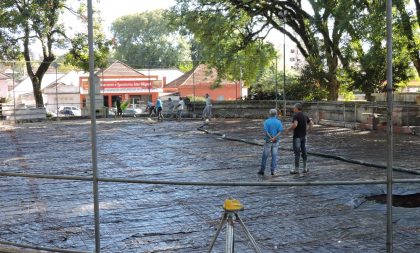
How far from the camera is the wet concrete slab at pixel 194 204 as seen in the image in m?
7.04

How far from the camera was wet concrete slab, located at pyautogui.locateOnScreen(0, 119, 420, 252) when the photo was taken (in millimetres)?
7035

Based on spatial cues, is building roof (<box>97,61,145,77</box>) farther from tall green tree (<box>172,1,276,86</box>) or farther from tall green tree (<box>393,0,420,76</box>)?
tall green tree (<box>393,0,420,76</box>)

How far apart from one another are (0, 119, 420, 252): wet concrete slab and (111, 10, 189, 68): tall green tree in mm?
56869

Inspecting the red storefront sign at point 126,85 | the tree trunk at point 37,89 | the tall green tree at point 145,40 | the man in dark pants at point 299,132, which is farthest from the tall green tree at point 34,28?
the tall green tree at point 145,40

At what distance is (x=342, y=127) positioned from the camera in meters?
26.3

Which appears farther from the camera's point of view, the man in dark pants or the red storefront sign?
the red storefront sign

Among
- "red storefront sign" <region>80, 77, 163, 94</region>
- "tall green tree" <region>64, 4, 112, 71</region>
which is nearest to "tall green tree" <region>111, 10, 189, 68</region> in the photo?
"red storefront sign" <region>80, 77, 163, 94</region>

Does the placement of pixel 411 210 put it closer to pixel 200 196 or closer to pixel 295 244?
pixel 295 244

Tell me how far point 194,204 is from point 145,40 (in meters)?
→ 67.9

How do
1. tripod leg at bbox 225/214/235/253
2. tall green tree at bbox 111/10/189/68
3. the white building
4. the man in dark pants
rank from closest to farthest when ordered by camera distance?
tripod leg at bbox 225/214/235/253 → the man in dark pants → the white building → tall green tree at bbox 111/10/189/68

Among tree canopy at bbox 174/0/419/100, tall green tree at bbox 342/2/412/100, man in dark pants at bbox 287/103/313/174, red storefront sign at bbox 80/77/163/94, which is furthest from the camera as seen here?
A: red storefront sign at bbox 80/77/163/94

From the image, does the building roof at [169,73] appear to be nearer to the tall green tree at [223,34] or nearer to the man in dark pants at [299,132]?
the tall green tree at [223,34]

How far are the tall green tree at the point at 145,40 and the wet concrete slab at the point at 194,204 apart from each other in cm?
5687

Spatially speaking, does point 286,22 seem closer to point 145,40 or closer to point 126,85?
point 126,85
